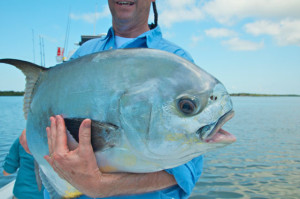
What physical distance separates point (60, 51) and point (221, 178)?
8.28m

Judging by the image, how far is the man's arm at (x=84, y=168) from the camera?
141 cm

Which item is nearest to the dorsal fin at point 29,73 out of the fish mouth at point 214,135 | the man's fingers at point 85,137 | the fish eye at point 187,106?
the man's fingers at point 85,137

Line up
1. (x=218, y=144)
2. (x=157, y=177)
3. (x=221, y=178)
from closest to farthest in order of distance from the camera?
(x=218, y=144) < (x=157, y=177) < (x=221, y=178)

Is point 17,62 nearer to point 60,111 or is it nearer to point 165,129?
point 60,111

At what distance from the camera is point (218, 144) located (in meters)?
1.29

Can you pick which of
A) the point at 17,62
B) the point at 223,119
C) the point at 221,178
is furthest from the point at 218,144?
the point at 221,178

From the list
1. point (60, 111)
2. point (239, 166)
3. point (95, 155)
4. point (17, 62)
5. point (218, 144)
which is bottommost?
point (239, 166)

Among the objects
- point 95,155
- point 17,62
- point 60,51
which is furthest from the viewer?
point 60,51

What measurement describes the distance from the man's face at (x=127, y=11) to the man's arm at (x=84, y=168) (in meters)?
1.13

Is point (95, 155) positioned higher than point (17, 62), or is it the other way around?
point (17, 62)

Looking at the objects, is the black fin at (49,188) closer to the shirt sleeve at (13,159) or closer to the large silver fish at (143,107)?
the large silver fish at (143,107)

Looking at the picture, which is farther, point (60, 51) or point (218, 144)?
point (60, 51)

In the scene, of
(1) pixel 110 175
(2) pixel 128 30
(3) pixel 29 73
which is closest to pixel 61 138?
(1) pixel 110 175

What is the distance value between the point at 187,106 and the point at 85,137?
564 millimetres
